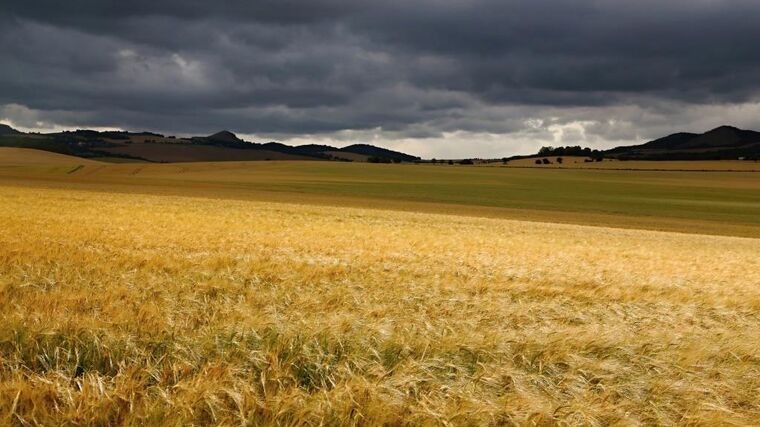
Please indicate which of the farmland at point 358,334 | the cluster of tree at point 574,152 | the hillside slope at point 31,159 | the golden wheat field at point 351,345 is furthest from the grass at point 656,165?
the golden wheat field at point 351,345

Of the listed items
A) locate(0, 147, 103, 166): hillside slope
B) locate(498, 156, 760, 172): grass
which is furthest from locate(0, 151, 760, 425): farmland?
locate(498, 156, 760, 172): grass

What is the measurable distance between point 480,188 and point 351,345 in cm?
8837

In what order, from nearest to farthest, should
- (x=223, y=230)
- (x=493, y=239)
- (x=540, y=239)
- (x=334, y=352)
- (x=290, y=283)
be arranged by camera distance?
(x=334, y=352) → (x=290, y=283) → (x=223, y=230) → (x=493, y=239) → (x=540, y=239)

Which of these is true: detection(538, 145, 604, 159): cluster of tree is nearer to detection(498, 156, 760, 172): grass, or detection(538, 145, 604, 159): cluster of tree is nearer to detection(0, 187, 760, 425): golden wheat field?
detection(498, 156, 760, 172): grass

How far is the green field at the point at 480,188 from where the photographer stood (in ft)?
195

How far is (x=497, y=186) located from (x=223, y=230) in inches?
3107

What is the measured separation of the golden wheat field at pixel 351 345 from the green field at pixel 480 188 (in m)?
41.9

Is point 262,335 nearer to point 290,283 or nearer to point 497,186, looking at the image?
point 290,283

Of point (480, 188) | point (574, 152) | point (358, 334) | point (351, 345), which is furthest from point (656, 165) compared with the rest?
point (351, 345)

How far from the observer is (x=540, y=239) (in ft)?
92.6

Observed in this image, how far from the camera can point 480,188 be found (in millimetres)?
92438

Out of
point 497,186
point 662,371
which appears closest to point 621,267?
point 662,371

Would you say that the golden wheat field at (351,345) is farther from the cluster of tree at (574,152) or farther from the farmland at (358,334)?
the cluster of tree at (574,152)

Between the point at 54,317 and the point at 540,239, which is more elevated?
the point at 54,317
